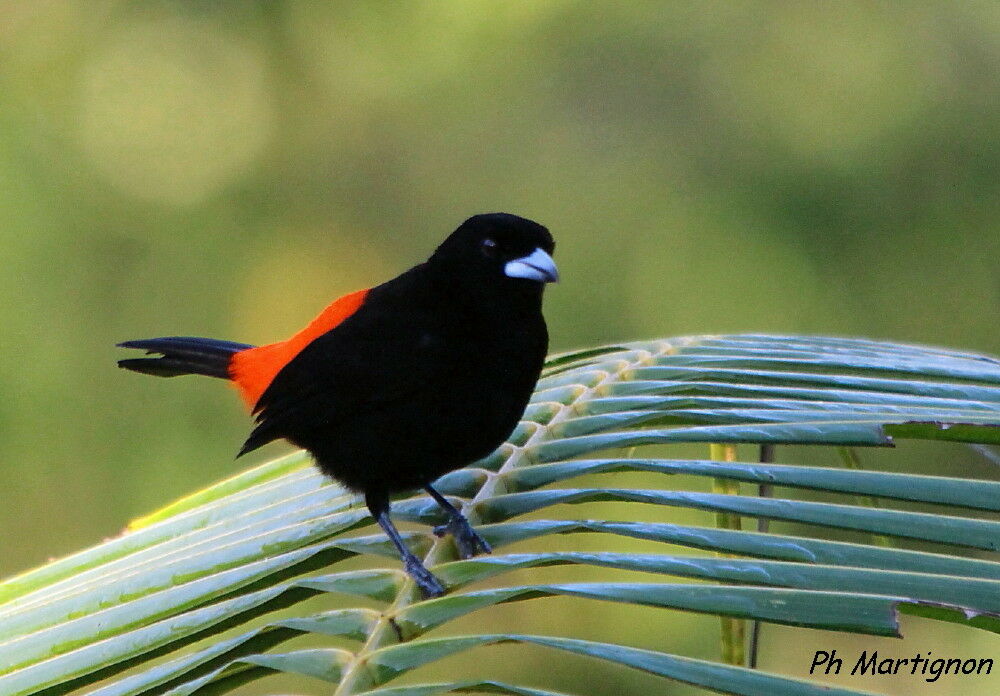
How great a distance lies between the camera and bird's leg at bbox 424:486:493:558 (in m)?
1.78

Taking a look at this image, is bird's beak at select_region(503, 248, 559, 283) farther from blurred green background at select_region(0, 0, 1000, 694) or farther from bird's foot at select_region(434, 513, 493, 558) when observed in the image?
blurred green background at select_region(0, 0, 1000, 694)

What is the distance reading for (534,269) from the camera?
259cm

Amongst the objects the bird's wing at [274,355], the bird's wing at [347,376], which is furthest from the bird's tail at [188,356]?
the bird's wing at [347,376]

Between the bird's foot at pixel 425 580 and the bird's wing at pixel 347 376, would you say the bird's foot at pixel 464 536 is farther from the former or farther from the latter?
the bird's wing at pixel 347 376

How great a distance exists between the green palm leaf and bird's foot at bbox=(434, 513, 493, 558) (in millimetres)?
31

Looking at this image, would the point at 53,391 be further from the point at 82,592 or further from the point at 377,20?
the point at 82,592

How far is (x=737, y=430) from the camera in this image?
1615mm

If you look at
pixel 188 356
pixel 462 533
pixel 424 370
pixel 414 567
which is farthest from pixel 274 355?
pixel 414 567

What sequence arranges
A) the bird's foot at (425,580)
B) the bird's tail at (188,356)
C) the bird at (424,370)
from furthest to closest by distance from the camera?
the bird's tail at (188,356)
the bird at (424,370)
the bird's foot at (425,580)

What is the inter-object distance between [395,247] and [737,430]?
228 inches

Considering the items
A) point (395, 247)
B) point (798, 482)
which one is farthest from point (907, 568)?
point (395, 247)

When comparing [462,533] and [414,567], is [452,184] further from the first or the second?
[414,567]

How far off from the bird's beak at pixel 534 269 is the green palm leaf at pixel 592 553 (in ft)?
0.77

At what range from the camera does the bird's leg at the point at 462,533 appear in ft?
5.84
